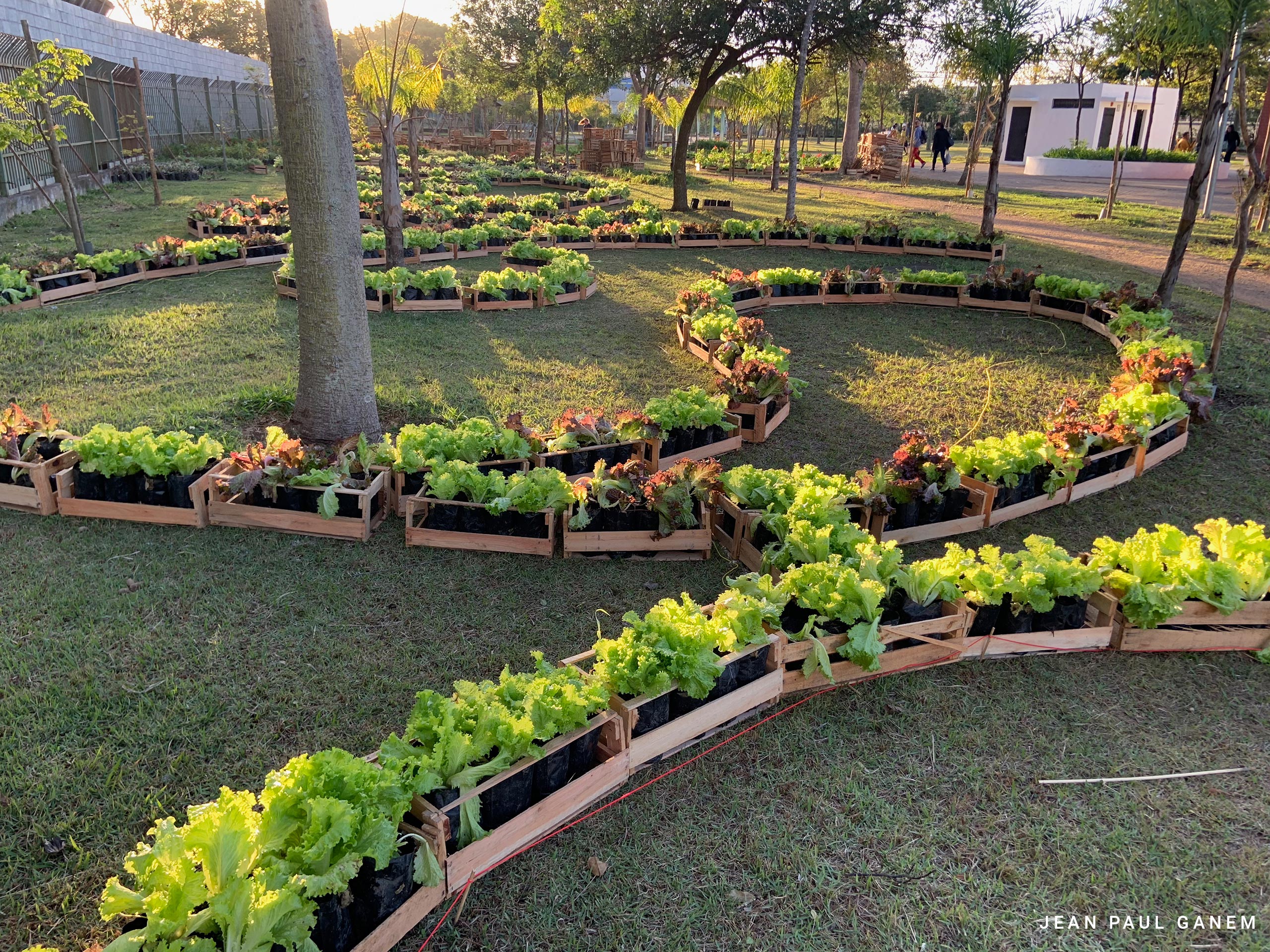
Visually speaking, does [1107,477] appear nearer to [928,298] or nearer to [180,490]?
[928,298]

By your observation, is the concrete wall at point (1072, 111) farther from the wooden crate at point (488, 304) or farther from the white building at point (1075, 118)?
the wooden crate at point (488, 304)

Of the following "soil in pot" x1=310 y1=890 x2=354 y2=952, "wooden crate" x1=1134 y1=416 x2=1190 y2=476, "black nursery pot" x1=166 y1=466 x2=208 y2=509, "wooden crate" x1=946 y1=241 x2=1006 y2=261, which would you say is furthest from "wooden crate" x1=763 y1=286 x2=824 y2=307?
"soil in pot" x1=310 y1=890 x2=354 y2=952

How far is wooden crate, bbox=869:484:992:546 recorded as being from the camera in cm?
556

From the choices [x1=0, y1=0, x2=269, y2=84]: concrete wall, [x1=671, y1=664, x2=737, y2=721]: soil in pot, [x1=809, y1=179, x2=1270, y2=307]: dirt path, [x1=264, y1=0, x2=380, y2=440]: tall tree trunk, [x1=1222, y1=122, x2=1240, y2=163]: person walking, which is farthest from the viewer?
[x1=1222, y1=122, x2=1240, y2=163]: person walking

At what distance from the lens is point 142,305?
10.8 metres

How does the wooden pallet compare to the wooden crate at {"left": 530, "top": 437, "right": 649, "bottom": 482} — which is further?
the wooden crate at {"left": 530, "top": 437, "right": 649, "bottom": 482}

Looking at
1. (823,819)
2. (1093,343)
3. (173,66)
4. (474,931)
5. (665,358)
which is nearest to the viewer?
(474,931)

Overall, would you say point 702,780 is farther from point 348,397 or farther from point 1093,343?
point 1093,343

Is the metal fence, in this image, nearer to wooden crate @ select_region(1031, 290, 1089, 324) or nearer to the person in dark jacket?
wooden crate @ select_region(1031, 290, 1089, 324)

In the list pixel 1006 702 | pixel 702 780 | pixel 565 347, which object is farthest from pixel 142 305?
pixel 1006 702

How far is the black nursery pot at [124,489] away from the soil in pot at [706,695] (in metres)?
4.04

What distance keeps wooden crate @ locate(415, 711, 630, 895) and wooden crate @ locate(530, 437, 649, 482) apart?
2.68 meters

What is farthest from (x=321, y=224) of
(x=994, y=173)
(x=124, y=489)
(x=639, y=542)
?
(x=994, y=173)

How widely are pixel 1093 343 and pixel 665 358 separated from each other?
537cm
